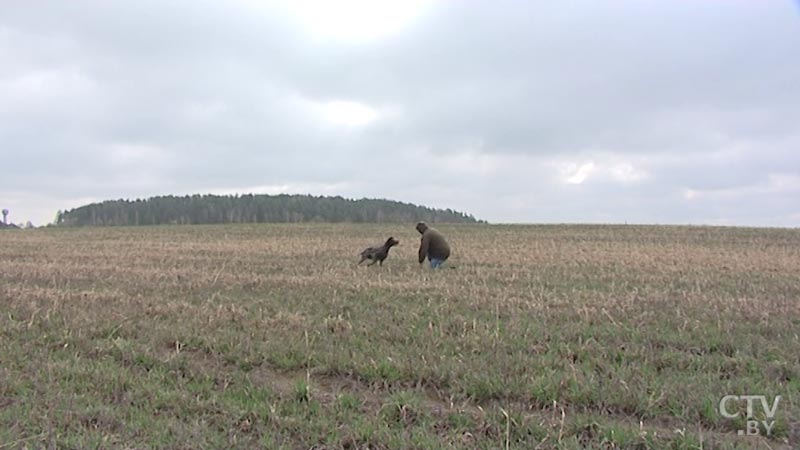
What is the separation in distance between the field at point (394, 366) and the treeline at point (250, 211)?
8181 centimetres

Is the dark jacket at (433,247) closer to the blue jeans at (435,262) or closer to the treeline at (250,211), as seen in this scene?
the blue jeans at (435,262)

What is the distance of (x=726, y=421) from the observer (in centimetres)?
437

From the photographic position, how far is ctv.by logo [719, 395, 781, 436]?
4.24 meters

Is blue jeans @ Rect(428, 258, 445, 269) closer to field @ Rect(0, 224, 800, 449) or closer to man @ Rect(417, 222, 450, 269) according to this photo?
man @ Rect(417, 222, 450, 269)

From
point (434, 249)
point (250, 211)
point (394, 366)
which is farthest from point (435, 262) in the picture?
point (250, 211)

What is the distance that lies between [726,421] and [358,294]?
680 centimetres

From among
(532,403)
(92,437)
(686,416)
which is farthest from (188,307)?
(686,416)

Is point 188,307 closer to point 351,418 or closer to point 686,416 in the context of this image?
point 351,418

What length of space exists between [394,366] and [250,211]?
95.5 m

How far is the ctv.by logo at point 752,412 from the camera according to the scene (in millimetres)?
4238

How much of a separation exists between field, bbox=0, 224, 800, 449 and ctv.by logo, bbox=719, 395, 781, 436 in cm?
5

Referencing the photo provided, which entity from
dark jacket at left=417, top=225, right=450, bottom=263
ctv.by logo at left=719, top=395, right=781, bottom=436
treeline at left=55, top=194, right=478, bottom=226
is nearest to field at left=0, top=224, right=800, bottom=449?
ctv.by logo at left=719, top=395, right=781, bottom=436

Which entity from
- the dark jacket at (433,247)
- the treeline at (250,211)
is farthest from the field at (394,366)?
the treeline at (250,211)

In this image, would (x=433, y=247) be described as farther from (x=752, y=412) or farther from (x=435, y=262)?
(x=752, y=412)
